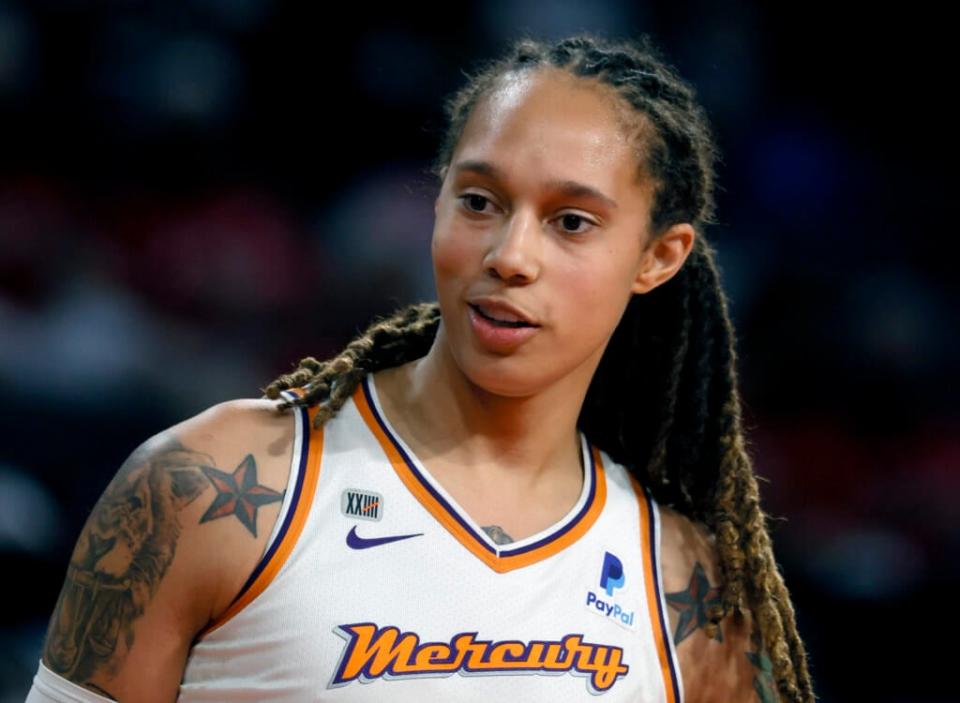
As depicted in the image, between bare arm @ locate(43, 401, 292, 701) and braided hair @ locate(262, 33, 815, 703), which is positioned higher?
braided hair @ locate(262, 33, 815, 703)

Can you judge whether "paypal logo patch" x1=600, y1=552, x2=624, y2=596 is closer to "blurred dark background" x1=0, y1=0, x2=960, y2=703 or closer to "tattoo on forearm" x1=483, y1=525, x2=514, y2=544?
"tattoo on forearm" x1=483, y1=525, x2=514, y2=544

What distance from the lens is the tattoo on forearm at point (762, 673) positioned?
285 centimetres

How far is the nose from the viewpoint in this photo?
8.17 ft

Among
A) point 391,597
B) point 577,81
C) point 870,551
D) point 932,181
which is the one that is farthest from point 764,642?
point 932,181

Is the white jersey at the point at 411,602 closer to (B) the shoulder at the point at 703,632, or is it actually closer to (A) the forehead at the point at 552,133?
(B) the shoulder at the point at 703,632

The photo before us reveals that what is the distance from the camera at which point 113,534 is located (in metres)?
2.35

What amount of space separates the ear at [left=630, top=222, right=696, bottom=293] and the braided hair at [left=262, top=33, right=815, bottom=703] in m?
0.03

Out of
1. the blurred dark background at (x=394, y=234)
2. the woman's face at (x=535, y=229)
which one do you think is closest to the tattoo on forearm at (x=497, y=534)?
the woman's face at (x=535, y=229)

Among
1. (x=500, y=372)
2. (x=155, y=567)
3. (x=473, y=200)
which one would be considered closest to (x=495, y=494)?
(x=500, y=372)

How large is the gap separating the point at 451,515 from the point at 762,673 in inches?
31.4

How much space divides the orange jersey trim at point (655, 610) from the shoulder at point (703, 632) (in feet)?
0.09

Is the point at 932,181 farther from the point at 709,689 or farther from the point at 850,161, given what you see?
the point at 709,689

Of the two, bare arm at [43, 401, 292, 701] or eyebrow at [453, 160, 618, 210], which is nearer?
bare arm at [43, 401, 292, 701]

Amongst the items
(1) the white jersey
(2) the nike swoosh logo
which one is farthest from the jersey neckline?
(2) the nike swoosh logo
